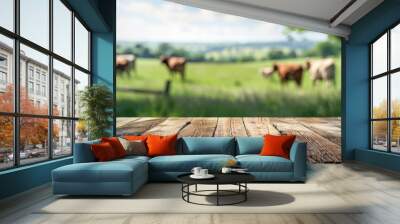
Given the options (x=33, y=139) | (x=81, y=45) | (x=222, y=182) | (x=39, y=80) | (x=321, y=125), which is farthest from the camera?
(x=321, y=125)

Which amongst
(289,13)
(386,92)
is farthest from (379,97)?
(289,13)

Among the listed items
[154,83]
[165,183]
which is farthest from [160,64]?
[165,183]

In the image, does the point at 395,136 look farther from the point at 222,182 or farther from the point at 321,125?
the point at 222,182

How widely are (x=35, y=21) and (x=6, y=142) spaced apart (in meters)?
1.96

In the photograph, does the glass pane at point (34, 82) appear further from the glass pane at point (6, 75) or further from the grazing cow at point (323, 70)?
the grazing cow at point (323, 70)

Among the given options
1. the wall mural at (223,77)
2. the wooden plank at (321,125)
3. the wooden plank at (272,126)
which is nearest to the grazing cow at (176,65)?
the wall mural at (223,77)

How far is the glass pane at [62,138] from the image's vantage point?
22.7 ft

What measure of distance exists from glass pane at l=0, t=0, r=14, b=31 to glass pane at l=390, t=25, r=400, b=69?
23.0 ft

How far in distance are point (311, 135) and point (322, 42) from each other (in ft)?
7.79

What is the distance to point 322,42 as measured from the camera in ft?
34.4

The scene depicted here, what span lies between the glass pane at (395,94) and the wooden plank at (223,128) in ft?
12.0

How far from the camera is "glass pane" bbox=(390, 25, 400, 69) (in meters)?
8.33

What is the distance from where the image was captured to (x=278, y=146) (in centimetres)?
685

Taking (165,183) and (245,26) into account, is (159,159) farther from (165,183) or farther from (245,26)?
(245,26)
